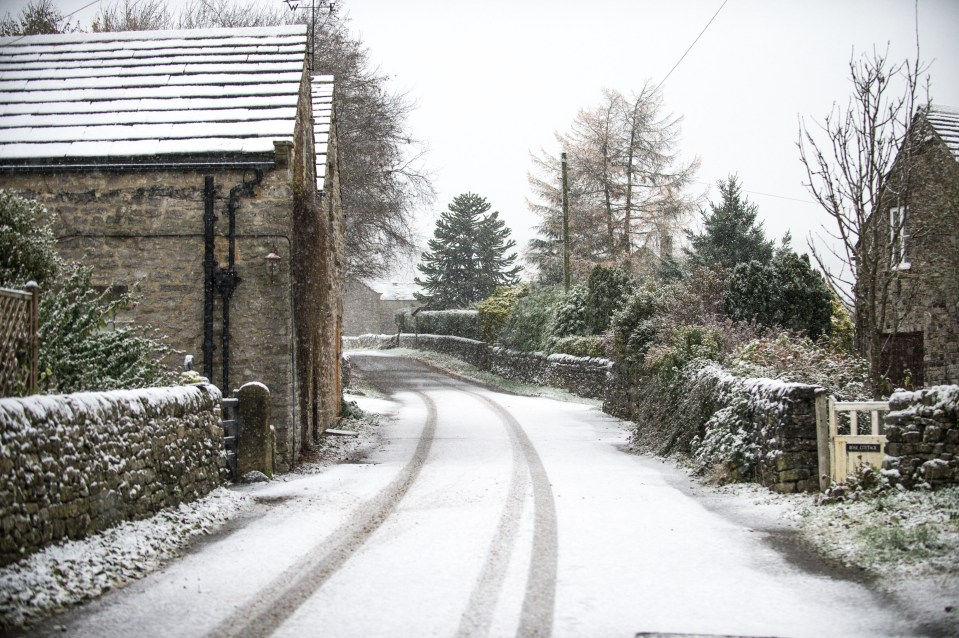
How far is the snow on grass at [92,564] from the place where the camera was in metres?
5.79

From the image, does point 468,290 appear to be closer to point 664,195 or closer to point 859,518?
point 664,195

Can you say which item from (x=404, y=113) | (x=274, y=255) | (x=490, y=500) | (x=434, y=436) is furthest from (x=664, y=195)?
(x=490, y=500)

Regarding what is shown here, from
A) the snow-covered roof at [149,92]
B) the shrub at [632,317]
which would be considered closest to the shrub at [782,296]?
the shrub at [632,317]

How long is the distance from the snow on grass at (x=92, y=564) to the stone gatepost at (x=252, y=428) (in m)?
2.94

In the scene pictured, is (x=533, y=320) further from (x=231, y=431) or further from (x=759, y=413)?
(x=759, y=413)

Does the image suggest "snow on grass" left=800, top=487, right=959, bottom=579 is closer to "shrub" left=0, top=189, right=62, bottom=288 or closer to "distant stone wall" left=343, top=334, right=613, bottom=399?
"shrub" left=0, top=189, right=62, bottom=288

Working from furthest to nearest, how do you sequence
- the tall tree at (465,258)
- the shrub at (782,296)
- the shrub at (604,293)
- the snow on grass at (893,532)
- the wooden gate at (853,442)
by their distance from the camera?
the tall tree at (465,258)
the shrub at (604,293)
the shrub at (782,296)
the wooden gate at (853,442)
the snow on grass at (893,532)

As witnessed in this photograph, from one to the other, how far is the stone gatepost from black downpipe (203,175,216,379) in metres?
2.34

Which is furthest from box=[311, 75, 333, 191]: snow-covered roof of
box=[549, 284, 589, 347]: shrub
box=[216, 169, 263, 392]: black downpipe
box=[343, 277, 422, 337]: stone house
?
box=[343, 277, 422, 337]: stone house

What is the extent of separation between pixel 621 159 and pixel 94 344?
37450 mm

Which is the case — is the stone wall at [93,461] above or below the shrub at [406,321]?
below

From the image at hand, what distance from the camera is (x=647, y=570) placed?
708 centimetres

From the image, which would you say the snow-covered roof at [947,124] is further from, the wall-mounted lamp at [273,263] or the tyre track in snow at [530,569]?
the wall-mounted lamp at [273,263]

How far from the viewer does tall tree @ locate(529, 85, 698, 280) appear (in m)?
43.8
